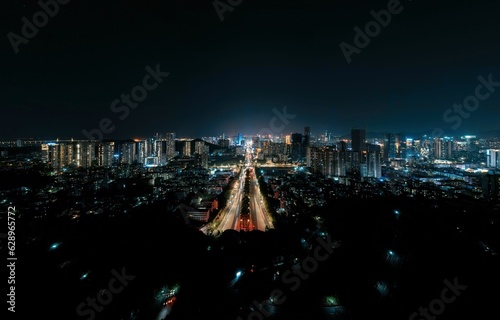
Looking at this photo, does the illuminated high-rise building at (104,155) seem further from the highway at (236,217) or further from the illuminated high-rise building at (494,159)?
the illuminated high-rise building at (494,159)

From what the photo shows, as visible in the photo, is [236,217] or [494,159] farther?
[494,159]

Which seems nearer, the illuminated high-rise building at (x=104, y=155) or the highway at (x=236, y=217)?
the highway at (x=236, y=217)

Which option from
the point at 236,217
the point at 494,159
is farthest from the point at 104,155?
the point at 494,159

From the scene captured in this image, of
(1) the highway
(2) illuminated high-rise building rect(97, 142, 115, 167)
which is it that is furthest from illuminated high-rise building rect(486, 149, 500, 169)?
(2) illuminated high-rise building rect(97, 142, 115, 167)

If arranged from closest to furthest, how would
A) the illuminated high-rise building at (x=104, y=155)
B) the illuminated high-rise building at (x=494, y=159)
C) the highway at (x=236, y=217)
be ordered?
1. the highway at (x=236, y=217)
2. the illuminated high-rise building at (x=494, y=159)
3. the illuminated high-rise building at (x=104, y=155)

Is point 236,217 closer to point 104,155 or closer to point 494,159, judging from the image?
point 104,155

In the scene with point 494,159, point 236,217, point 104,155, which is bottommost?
point 236,217

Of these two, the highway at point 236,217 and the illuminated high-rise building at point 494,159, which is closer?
the highway at point 236,217

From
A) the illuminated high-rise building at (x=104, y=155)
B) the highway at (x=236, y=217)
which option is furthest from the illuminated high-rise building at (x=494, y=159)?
the illuminated high-rise building at (x=104, y=155)

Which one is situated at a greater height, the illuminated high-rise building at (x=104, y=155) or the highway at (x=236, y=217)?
the illuminated high-rise building at (x=104, y=155)

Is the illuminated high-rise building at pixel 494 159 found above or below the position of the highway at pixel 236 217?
above

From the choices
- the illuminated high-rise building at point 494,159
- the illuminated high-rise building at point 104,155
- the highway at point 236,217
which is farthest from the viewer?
the illuminated high-rise building at point 104,155
